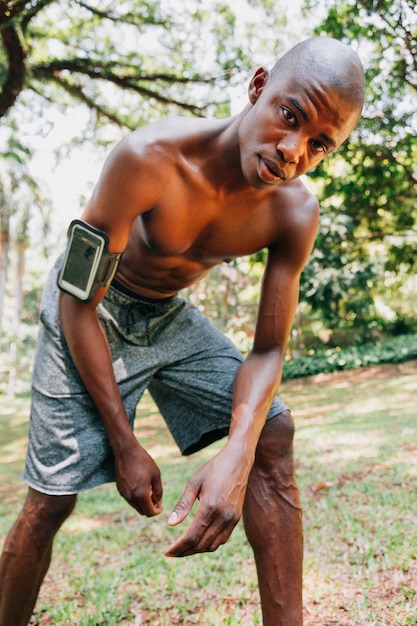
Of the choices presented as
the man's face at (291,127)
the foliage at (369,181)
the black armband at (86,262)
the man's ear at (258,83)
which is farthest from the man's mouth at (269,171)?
the foliage at (369,181)

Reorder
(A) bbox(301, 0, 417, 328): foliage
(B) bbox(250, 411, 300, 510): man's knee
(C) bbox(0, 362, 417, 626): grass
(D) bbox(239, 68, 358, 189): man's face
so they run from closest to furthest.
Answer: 1. (D) bbox(239, 68, 358, 189): man's face
2. (B) bbox(250, 411, 300, 510): man's knee
3. (C) bbox(0, 362, 417, 626): grass
4. (A) bbox(301, 0, 417, 328): foliage

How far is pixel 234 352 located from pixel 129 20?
5.97 metres

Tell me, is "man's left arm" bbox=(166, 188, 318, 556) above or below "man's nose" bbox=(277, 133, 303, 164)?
below

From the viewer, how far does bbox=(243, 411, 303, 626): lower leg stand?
5.56 ft

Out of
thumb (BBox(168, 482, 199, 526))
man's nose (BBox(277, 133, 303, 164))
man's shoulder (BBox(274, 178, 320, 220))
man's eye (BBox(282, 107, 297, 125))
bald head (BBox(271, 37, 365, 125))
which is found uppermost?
bald head (BBox(271, 37, 365, 125))

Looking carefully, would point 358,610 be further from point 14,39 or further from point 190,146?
point 14,39

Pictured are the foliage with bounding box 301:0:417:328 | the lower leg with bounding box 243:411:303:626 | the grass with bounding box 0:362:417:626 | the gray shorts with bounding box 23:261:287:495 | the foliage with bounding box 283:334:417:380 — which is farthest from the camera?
the foliage with bounding box 283:334:417:380

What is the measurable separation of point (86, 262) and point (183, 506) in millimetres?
851

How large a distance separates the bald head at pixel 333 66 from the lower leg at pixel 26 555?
1517 millimetres

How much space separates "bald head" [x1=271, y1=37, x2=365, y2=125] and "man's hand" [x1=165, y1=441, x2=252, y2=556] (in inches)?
42.1

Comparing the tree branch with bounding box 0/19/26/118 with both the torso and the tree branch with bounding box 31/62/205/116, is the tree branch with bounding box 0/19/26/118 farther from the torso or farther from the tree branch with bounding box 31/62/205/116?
the torso

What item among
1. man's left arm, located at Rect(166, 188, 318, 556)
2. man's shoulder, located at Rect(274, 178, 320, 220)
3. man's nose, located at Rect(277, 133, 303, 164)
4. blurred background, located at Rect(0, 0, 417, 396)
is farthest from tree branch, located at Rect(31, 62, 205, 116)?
man's nose, located at Rect(277, 133, 303, 164)

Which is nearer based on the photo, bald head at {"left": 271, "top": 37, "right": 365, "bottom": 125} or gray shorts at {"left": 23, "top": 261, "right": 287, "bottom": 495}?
bald head at {"left": 271, "top": 37, "right": 365, "bottom": 125}

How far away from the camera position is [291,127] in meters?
1.62
